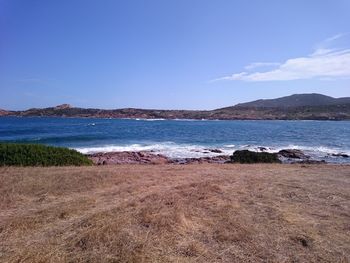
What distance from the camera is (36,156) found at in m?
15.0

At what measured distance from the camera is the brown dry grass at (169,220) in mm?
5367

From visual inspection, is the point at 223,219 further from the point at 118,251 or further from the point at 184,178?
the point at 184,178

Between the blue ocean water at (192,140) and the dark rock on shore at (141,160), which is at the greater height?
the dark rock on shore at (141,160)

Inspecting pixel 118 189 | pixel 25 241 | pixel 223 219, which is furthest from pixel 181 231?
pixel 118 189

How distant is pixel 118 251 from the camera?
5352 millimetres

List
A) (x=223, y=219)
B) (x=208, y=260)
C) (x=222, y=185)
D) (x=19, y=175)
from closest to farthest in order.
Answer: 1. (x=208, y=260)
2. (x=223, y=219)
3. (x=222, y=185)
4. (x=19, y=175)

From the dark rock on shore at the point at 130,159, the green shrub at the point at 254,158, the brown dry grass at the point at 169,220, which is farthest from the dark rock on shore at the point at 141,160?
the brown dry grass at the point at 169,220

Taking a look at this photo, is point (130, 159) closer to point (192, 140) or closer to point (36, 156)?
point (36, 156)

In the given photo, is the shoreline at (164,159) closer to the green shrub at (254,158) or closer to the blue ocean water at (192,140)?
the green shrub at (254,158)

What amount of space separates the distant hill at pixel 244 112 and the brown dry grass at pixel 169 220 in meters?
112

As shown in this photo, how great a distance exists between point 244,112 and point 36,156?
135950mm

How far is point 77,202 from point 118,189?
65.1 inches

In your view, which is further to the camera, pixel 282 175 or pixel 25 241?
pixel 282 175

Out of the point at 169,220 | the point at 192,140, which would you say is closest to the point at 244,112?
the point at 192,140
